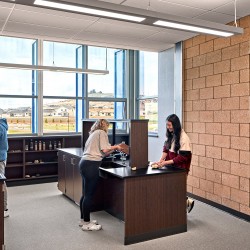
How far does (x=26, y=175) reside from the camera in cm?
621

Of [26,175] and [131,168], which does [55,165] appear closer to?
[26,175]

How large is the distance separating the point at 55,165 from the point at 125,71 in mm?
3057

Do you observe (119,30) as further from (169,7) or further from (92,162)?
(92,162)

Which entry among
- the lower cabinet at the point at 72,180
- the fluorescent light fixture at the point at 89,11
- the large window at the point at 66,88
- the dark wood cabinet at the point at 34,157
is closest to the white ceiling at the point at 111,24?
the fluorescent light fixture at the point at 89,11

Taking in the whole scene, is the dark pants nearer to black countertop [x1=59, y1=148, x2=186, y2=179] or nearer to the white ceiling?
black countertop [x1=59, y1=148, x2=186, y2=179]

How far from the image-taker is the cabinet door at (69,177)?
15.3ft

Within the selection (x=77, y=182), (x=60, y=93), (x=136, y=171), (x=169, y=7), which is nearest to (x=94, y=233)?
(x=136, y=171)

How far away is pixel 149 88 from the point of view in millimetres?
7246

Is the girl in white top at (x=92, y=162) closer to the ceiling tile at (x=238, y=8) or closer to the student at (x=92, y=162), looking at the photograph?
the student at (x=92, y=162)

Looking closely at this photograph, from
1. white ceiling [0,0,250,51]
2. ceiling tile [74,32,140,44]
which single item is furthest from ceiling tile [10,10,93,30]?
ceiling tile [74,32,140,44]

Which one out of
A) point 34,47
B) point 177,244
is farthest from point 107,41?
point 177,244

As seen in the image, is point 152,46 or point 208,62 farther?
point 152,46

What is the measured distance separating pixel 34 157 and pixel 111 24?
11.8 feet

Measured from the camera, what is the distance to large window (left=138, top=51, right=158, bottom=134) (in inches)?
274
